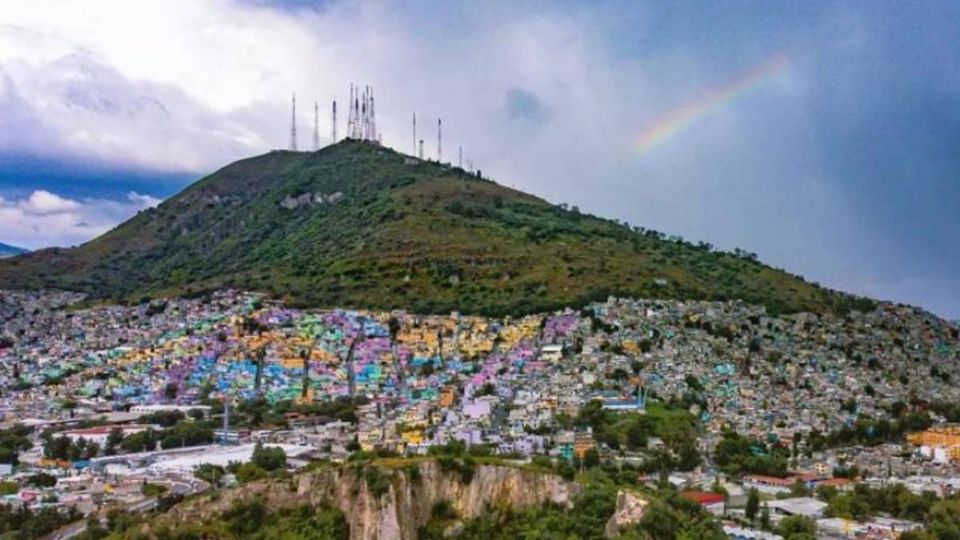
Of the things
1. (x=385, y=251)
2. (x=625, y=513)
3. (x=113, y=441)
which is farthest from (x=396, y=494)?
(x=385, y=251)

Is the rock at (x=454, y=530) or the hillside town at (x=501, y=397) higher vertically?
the hillside town at (x=501, y=397)

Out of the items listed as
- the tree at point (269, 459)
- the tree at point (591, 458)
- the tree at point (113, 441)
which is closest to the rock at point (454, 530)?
the tree at point (591, 458)

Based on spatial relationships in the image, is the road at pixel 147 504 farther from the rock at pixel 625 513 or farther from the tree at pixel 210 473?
the rock at pixel 625 513

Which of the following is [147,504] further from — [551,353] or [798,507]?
[551,353]

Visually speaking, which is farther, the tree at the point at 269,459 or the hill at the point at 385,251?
the hill at the point at 385,251

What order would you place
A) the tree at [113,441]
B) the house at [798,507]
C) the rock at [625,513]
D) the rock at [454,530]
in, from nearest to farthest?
1. the rock at [625,513]
2. the rock at [454,530]
3. the house at [798,507]
4. the tree at [113,441]

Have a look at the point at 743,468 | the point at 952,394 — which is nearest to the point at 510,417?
the point at 743,468
